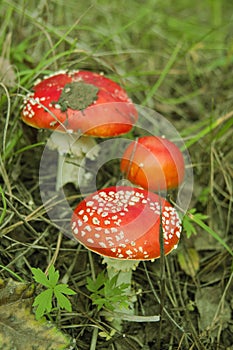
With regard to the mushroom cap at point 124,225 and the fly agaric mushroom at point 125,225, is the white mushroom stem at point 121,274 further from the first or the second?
the mushroom cap at point 124,225

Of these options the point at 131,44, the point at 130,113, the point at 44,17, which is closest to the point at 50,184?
the point at 130,113

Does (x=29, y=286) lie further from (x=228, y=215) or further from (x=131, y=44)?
(x=131, y=44)

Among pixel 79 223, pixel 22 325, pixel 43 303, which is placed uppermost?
pixel 79 223

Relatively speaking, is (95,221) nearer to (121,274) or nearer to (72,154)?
(121,274)

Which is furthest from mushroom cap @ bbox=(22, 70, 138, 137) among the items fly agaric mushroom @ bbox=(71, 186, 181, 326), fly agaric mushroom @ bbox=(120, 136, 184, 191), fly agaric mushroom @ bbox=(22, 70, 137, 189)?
fly agaric mushroom @ bbox=(71, 186, 181, 326)

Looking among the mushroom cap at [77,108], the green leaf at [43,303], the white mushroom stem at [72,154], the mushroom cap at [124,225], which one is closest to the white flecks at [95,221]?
the mushroom cap at [124,225]

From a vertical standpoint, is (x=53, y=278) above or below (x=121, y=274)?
above

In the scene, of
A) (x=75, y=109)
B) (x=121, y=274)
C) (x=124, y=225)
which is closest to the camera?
(x=124, y=225)

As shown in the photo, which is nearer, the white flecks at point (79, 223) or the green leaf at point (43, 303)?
the green leaf at point (43, 303)

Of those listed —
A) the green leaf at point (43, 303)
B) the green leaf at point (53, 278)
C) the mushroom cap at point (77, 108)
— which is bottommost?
the green leaf at point (43, 303)

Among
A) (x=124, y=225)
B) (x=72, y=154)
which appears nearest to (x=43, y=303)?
(x=124, y=225)
